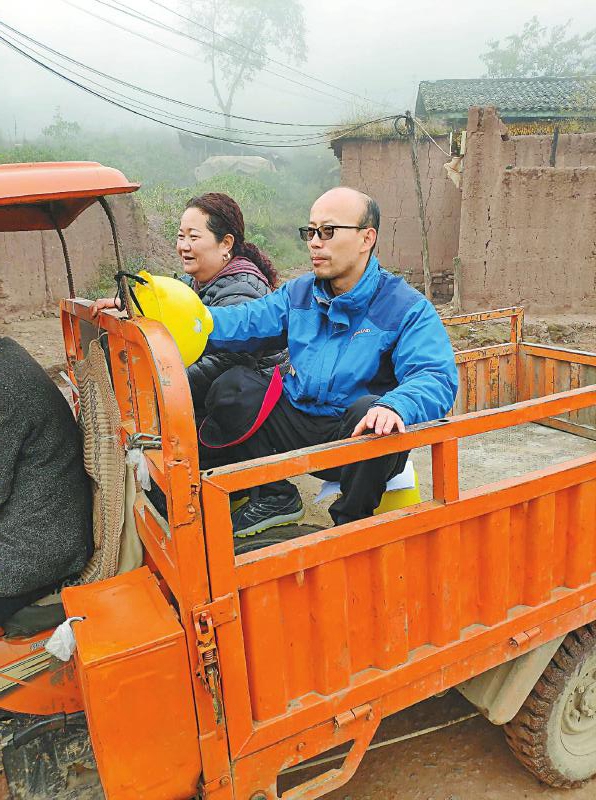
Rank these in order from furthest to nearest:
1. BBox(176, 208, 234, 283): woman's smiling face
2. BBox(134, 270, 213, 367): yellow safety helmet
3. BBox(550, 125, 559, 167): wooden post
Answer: BBox(550, 125, 559, 167): wooden post, BBox(176, 208, 234, 283): woman's smiling face, BBox(134, 270, 213, 367): yellow safety helmet

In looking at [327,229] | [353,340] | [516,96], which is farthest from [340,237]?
[516,96]

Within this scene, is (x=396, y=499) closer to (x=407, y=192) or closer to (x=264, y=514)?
(x=264, y=514)

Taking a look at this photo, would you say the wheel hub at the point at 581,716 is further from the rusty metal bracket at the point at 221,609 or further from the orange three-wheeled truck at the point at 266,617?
the rusty metal bracket at the point at 221,609

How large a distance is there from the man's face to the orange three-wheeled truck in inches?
29.5

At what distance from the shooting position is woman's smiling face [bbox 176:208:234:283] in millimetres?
2967

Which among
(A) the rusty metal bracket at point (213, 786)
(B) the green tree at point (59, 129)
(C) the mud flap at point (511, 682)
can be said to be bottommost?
(C) the mud flap at point (511, 682)

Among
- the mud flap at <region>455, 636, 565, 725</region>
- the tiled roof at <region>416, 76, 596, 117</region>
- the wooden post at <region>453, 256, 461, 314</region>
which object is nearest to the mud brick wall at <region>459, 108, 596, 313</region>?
the wooden post at <region>453, 256, 461, 314</region>

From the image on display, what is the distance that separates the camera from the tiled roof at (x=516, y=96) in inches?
646

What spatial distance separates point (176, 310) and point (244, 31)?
4606 centimetres

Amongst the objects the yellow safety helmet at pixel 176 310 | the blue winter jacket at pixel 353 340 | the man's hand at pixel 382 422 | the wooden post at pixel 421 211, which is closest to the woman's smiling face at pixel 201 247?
the blue winter jacket at pixel 353 340

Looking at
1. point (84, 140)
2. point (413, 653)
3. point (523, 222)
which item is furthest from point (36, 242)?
point (84, 140)

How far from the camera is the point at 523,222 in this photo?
9.50 metres

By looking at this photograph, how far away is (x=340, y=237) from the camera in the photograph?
7.32 feet

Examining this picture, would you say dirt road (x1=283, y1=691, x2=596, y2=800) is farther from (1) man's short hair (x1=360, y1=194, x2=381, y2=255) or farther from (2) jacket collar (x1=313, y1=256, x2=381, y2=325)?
(1) man's short hair (x1=360, y1=194, x2=381, y2=255)
